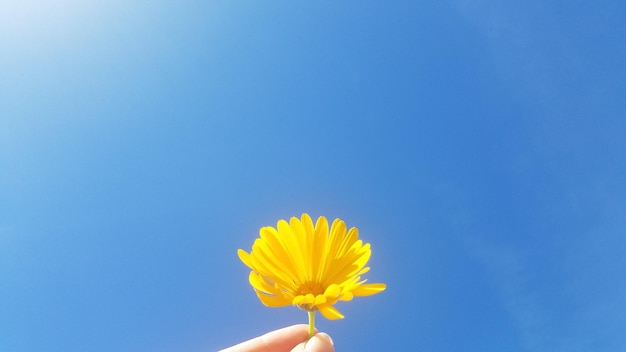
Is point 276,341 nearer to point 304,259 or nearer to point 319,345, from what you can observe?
point 304,259

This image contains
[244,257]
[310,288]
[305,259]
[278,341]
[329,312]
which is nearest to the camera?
[329,312]

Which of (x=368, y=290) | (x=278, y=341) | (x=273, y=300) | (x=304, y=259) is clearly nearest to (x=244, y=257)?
(x=273, y=300)

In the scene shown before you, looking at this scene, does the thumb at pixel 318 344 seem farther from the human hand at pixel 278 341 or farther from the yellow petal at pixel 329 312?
the human hand at pixel 278 341

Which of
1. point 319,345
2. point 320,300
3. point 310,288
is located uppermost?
point 310,288

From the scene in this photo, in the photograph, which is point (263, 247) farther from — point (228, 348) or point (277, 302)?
point (228, 348)

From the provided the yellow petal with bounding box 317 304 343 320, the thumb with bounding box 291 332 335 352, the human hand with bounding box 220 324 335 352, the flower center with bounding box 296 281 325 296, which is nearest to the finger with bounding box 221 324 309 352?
the human hand with bounding box 220 324 335 352

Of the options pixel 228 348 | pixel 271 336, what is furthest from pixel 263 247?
pixel 228 348

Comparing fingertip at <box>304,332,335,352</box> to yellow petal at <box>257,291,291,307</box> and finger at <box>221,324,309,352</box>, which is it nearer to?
yellow petal at <box>257,291,291,307</box>
